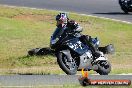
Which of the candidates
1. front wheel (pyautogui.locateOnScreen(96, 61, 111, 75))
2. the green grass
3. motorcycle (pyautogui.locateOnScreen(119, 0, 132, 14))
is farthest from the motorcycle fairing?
motorcycle (pyautogui.locateOnScreen(119, 0, 132, 14))

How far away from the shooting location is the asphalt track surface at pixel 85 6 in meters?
35.5

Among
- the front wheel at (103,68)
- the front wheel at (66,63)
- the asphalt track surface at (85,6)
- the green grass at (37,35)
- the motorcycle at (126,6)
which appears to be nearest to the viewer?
the front wheel at (66,63)

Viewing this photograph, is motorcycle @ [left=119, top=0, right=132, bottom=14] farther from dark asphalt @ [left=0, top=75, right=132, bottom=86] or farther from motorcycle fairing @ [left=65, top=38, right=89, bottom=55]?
dark asphalt @ [left=0, top=75, right=132, bottom=86]

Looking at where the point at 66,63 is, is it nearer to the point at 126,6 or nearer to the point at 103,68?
the point at 103,68

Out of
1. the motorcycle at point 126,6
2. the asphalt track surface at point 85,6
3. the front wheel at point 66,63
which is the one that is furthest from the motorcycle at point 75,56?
the motorcycle at point 126,6

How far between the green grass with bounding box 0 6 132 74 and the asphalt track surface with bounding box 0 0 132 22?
2.51 metres

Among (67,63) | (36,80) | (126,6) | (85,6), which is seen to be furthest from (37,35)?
(36,80)

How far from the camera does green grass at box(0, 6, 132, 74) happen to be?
20109 mm

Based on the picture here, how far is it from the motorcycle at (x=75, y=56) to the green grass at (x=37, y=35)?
13.3 feet

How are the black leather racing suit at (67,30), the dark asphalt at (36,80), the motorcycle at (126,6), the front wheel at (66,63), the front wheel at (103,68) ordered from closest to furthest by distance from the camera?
the dark asphalt at (36,80) < the front wheel at (66,63) < the black leather racing suit at (67,30) < the front wheel at (103,68) < the motorcycle at (126,6)

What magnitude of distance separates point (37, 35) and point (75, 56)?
13.0 meters

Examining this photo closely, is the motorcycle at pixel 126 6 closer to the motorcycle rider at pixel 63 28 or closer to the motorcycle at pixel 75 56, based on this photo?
the motorcycle at pixel 75 56

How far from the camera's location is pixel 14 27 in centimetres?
2802

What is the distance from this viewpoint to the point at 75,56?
46.5 ft
